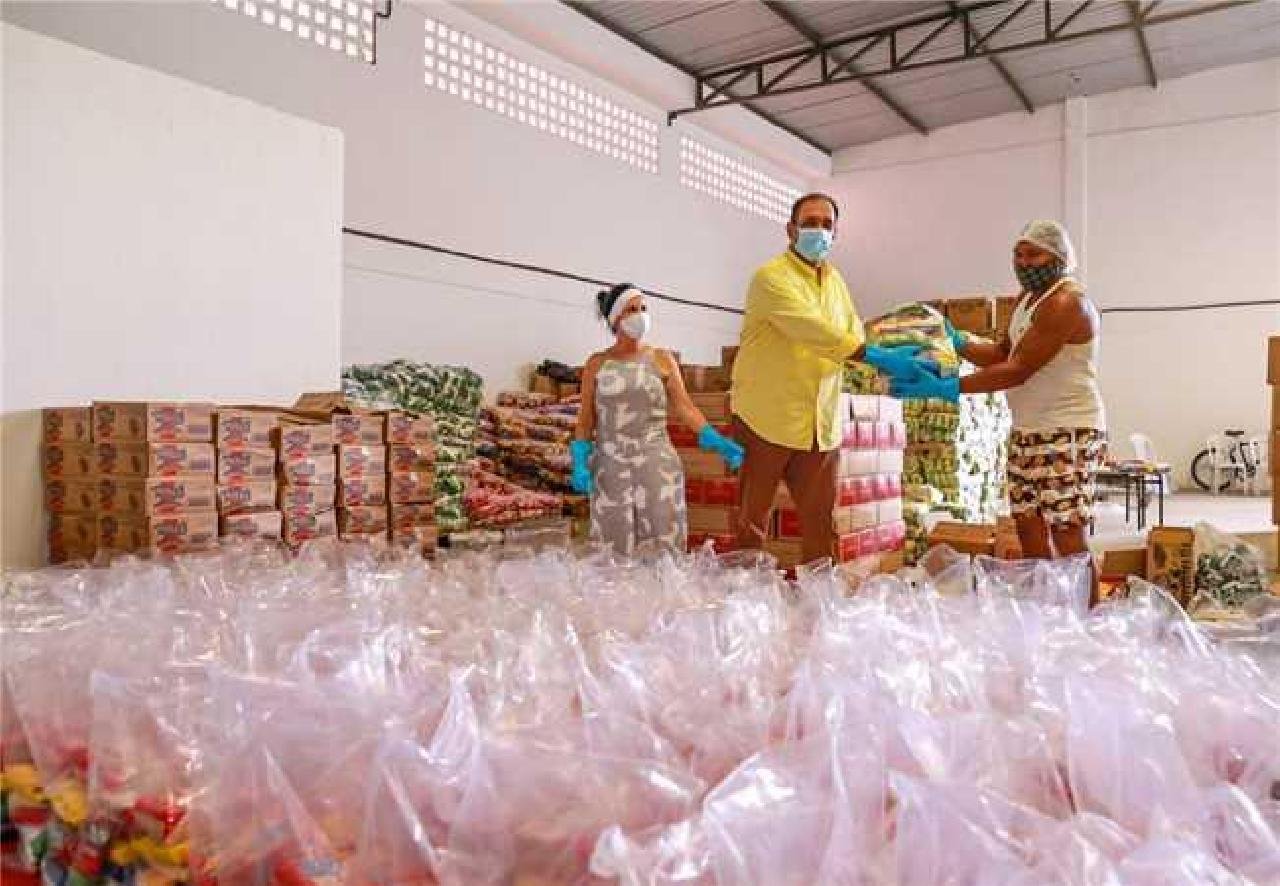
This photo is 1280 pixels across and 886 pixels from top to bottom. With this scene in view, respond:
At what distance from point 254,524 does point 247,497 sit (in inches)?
3.8

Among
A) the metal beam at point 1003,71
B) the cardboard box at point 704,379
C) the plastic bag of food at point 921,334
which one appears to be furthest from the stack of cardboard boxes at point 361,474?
the metal beam at point 1003,71

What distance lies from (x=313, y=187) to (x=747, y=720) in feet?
12.4

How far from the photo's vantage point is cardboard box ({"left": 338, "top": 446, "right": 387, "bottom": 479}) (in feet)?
11.9

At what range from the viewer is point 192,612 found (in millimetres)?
1458

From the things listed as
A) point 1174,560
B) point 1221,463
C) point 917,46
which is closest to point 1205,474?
point 1221,463

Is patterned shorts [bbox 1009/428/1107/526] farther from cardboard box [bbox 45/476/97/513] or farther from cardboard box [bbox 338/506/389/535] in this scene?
cardboard box [bbox 45/476/97/513]

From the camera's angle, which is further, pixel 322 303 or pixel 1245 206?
pixel 1245 206

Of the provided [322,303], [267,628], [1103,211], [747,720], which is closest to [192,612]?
[267,628]

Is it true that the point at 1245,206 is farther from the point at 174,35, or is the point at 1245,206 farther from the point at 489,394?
the point at 174,35

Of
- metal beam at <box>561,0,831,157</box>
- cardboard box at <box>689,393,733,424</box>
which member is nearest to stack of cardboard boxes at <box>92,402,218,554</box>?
cardboard box at <box>689,393,733,424</box>

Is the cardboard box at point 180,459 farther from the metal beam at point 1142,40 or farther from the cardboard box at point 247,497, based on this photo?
the metal beam at point 1142,40

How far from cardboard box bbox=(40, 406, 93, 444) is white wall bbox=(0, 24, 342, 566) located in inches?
1.4

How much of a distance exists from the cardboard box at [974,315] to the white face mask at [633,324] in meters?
4.66

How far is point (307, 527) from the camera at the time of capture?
3.49 metres
